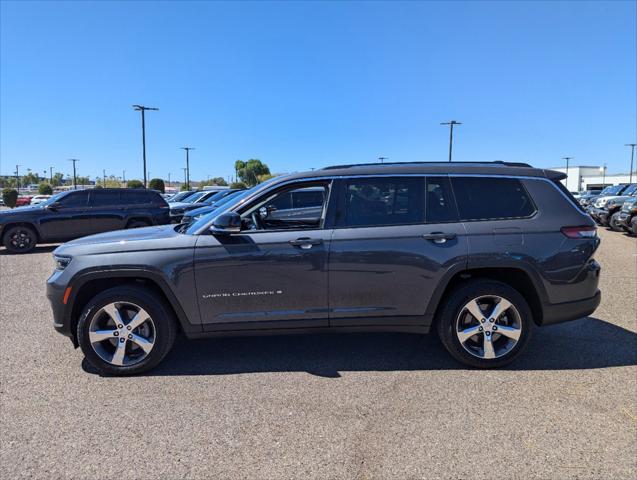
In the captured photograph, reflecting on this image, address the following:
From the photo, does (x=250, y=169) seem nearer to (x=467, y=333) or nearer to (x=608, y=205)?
(x=608, y=205)

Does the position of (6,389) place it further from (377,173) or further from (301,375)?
(377,173)

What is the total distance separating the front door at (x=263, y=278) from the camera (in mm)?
3740

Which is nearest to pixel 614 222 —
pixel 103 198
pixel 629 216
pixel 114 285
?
pixel 629 216

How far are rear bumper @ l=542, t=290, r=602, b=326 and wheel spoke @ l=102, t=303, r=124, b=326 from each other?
375 centimetres

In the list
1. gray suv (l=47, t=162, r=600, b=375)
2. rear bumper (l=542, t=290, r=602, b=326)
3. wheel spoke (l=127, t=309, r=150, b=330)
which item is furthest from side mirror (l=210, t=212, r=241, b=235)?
rear bumper (l=542, t=290, r=602, b=326)

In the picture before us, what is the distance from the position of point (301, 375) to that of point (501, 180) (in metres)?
2.52

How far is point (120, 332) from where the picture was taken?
149 inches

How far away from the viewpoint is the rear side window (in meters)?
3.96

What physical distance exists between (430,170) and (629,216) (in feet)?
45.5

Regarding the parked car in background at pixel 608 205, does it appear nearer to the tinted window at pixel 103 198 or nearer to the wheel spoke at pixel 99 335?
the tinted window at pixel 103 198

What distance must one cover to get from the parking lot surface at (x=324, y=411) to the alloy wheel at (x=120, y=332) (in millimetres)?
204

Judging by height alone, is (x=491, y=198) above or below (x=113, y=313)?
above

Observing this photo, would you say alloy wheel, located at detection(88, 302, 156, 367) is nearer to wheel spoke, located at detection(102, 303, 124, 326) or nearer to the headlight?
wheel spoke, located at detection(102, 303, 124, 326)

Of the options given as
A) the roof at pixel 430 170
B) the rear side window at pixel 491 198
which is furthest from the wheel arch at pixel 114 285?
the rear side window at pixel 491 198
